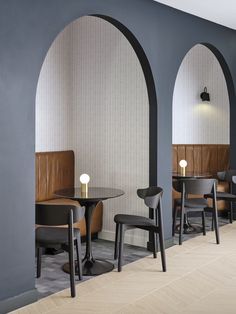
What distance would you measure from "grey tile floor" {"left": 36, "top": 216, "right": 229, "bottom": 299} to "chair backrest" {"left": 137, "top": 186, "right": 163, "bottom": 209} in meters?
0.71

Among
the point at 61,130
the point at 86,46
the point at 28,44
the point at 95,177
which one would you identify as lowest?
the point at 95,177

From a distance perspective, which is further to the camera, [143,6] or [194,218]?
[194,218]

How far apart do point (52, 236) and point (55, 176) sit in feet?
6.55

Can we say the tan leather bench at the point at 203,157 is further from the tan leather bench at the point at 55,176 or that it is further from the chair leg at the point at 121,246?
the chair leg at the point at 121,246

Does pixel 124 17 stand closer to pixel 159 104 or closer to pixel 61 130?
pixel 159 104

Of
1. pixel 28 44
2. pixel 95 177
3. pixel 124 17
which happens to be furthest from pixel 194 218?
pixel 28 44

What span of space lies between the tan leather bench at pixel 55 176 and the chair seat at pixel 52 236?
51.3 inches

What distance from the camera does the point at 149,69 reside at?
205 inches

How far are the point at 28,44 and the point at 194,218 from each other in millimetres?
4421

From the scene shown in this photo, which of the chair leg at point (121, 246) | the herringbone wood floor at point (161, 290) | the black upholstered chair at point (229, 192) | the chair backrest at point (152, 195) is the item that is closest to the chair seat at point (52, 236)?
the herringbone wood floor at point (161, 290)

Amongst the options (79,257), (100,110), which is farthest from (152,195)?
(100,110)

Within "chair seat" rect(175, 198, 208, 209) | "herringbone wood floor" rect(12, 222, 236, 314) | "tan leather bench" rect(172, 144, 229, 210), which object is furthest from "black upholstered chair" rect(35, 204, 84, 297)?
"tan leather bench" rect(172, 144, 229, 210)

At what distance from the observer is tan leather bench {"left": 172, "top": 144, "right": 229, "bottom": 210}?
7.64 meters

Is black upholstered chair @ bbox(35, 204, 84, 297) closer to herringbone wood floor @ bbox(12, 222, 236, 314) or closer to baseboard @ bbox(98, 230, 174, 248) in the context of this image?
herringbone wood floor @ bbox(12, 222, 236, 314)
